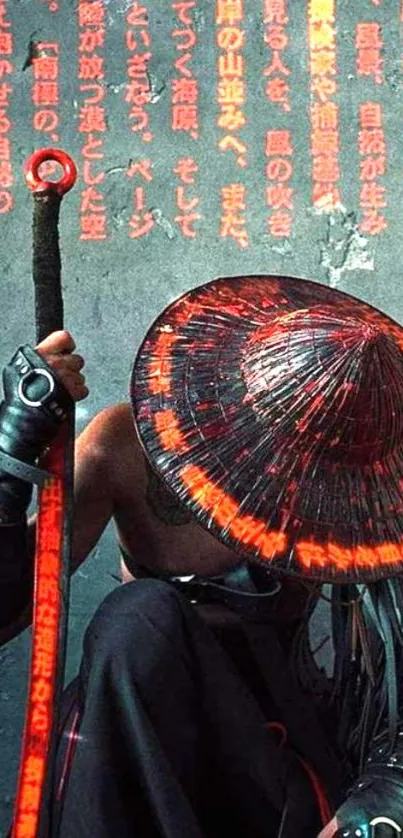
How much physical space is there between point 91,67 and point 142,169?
6.3 inches

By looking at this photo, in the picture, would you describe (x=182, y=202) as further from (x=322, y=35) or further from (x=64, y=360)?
(x=64, y=360)

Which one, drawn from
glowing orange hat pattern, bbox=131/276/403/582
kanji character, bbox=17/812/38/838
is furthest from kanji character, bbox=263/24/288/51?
kanji character, bbox=17/812/38/838

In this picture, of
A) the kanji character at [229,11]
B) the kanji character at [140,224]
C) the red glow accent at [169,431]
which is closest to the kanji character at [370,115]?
the kanji character at [229,11]

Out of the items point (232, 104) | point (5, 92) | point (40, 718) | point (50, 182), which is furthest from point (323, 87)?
point (40, 718)

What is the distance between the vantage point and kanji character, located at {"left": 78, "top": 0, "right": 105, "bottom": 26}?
A: 158cm

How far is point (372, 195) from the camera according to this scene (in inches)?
61.3

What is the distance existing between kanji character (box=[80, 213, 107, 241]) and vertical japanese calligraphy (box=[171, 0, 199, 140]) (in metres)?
0.16

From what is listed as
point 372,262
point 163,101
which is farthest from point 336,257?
point 163,101

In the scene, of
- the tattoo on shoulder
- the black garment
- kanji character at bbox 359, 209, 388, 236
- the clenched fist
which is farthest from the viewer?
kanji character at bbox 359, 209, 388, 236

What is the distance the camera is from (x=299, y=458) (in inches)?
37.4

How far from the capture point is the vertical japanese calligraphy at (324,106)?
1557 millimetres

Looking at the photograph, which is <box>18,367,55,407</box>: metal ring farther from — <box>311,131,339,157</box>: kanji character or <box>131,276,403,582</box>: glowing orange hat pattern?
<box>311,131,339,157</box>: kanji character

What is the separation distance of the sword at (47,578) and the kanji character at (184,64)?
0.55 m

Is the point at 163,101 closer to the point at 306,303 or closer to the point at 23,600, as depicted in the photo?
the point at 306,303
